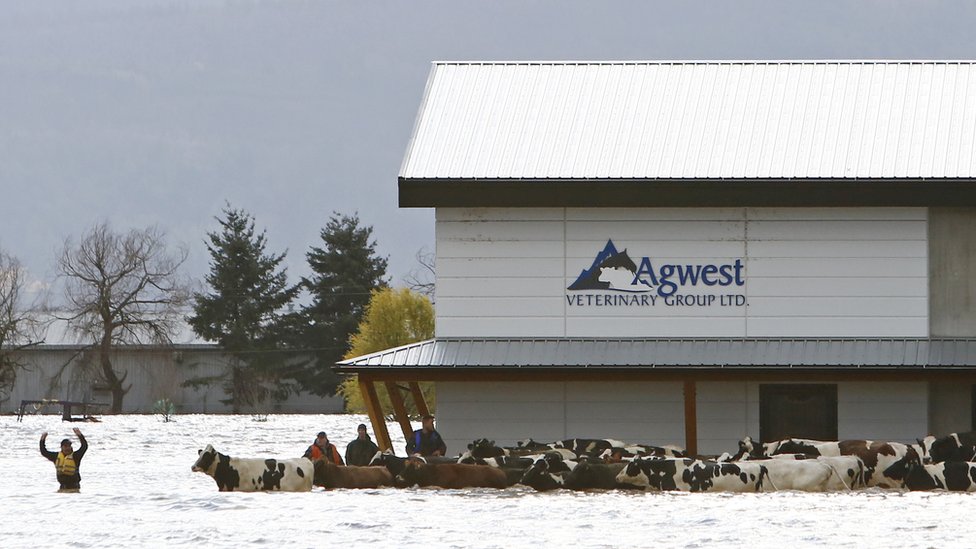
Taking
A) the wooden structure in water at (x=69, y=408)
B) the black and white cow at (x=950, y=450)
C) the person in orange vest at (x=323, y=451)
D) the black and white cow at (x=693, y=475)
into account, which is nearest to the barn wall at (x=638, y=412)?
the black and white cow at (x=950, y=450)

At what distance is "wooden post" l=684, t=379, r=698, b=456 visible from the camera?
34375 mm

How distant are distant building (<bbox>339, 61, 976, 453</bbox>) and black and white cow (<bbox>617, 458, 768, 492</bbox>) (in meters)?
5.93

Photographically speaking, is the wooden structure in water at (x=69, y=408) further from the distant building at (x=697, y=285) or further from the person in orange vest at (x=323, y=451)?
the person in orange vest at (x=323, y=451)

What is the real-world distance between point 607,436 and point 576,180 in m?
5.40

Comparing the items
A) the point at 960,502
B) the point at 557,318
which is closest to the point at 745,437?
the point at 557,318

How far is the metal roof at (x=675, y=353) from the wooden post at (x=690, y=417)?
0.49m

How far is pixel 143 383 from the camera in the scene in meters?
98.6

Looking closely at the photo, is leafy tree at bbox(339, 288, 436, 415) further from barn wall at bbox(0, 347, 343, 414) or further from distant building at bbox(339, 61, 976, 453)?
distant building at bbox(339, 61, 976, 453)

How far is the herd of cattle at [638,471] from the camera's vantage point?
28531 millimetres

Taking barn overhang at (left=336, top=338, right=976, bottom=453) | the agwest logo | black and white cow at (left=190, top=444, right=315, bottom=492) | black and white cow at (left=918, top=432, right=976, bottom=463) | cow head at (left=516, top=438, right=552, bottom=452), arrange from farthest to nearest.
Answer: the agwest logo, barn overhang at (left=336, top=338, right=976, bottom=453), cow head at (left=516, top=438, right=552, bottom=452), black and white cow at (left=918, top=432, right=976, bottom=463), black and white cow at (left=190, top=444, right=315, bottom=492)

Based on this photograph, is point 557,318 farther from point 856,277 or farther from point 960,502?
point 960,502

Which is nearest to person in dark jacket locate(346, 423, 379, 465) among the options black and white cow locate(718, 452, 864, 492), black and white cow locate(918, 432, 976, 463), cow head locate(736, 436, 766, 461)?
cow head locate(736, 436, 766, 461)

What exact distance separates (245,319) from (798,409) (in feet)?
225

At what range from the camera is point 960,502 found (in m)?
25.7
